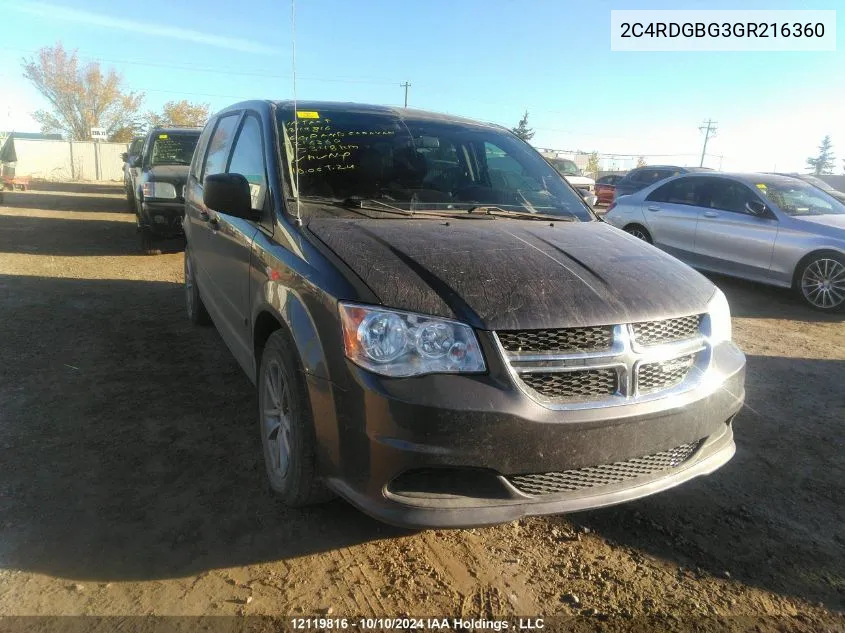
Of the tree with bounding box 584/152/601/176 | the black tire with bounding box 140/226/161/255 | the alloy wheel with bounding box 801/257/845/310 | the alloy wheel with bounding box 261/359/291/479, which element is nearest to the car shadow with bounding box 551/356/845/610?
the alloy wheel with bounding box 261/359/291/479

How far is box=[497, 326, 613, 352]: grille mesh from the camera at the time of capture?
7.10 feet

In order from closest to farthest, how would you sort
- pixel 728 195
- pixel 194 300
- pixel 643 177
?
pixel 194 300, pixel 728 195, pixel 643 177

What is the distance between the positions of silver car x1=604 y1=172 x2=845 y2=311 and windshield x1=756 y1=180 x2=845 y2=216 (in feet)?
0.04

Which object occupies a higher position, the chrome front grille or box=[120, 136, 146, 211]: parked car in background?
box=[120, 136, 146, 211]: parked car in background

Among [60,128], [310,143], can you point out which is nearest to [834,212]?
[310,143]

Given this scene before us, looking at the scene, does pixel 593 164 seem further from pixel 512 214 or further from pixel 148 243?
pixel 512 214

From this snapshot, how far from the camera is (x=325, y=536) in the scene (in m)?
2.66

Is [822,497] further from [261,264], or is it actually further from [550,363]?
[261,264]

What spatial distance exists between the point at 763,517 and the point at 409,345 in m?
1.98

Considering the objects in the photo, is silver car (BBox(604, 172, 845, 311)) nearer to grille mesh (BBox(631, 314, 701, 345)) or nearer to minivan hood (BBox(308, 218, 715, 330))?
minivan hood (BBox(308, 218, 715, 330))

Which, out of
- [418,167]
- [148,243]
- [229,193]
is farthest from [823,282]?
[148,243]

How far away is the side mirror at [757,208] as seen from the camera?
24.4ft

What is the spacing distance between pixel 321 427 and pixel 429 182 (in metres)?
1.71

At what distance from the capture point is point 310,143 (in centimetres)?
333
